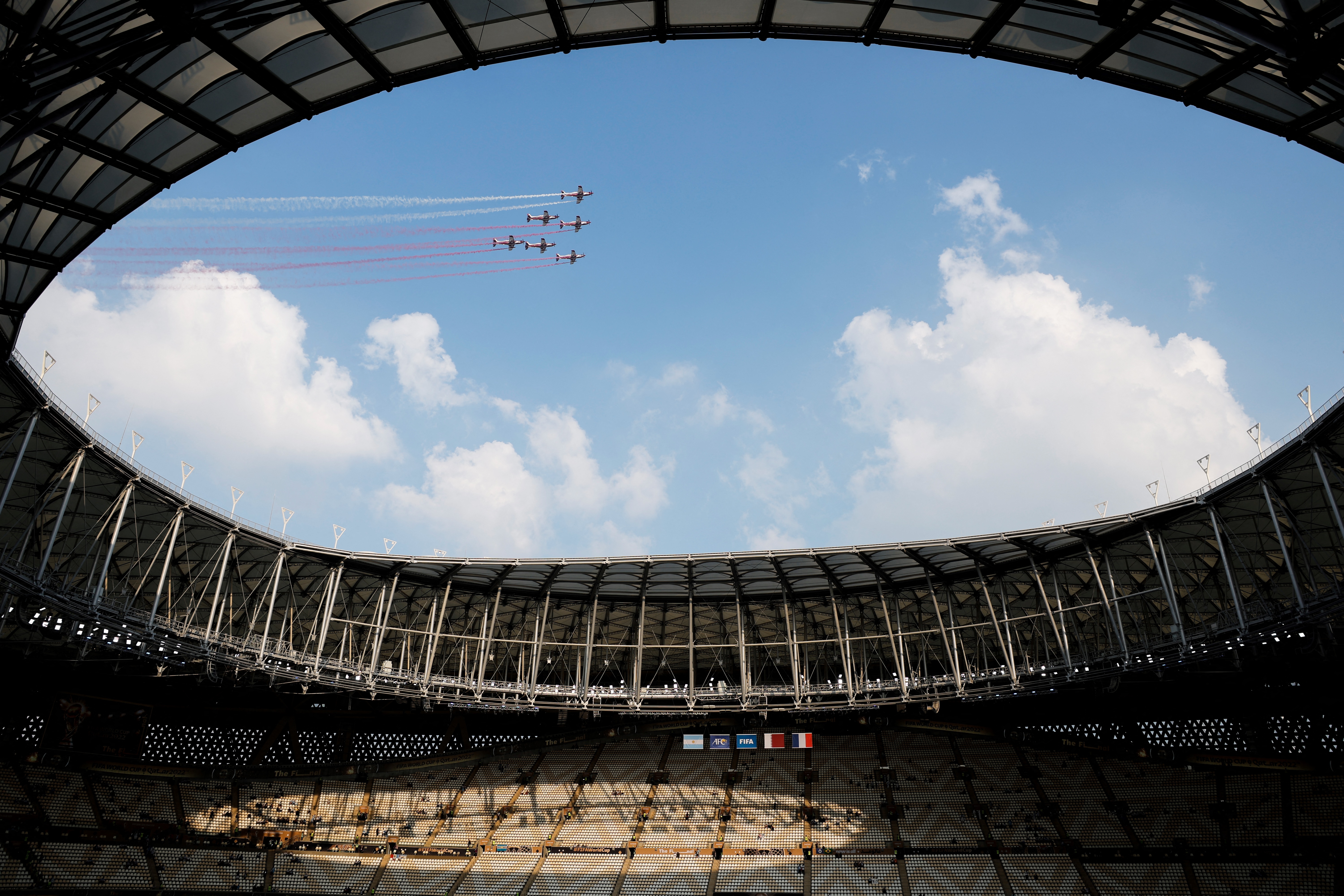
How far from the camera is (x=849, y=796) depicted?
2095 inches

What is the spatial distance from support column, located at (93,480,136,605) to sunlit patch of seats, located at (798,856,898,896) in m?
37.4

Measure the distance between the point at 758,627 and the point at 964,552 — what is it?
17.1 meters

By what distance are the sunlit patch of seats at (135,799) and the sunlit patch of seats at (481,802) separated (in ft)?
55.2

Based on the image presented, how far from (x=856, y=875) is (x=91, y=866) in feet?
140

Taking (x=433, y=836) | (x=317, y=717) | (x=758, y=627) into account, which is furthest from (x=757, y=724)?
(x=317, y=717)

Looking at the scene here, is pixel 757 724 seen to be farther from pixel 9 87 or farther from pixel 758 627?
pixel 9 87

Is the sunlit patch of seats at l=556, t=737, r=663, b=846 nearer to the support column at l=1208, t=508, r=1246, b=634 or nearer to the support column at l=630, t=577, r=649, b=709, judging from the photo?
the support column at l=630, t=577, r=649, b=709

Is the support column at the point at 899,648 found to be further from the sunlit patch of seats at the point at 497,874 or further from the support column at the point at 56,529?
the support column at the point at 56,529

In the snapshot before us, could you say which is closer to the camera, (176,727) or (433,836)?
(433,836)

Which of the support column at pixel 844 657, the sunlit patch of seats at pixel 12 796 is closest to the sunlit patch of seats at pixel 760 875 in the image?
the support column at pixel 844 657

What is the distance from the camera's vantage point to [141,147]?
685 inches

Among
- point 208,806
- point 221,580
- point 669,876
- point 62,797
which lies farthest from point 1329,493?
point 62,797

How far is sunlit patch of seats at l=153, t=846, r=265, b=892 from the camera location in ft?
150

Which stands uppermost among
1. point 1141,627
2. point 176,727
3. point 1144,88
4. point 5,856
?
point 1144,88
